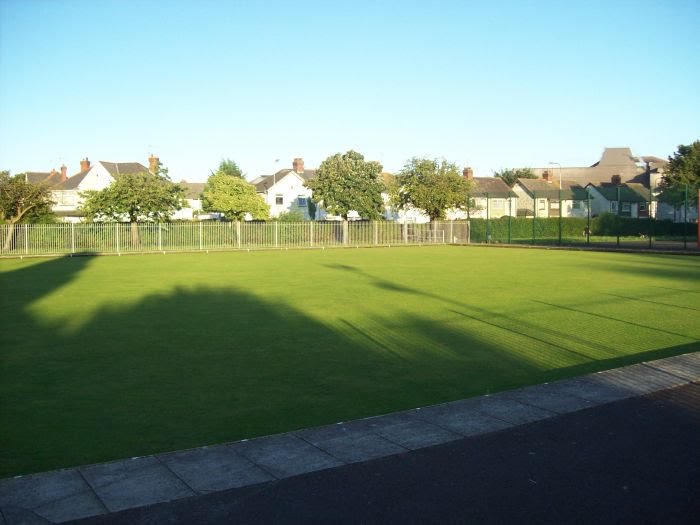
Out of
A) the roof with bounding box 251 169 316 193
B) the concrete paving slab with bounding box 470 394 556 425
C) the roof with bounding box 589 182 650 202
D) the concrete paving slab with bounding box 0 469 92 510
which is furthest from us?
the roof with bounding box 589 182 650 202

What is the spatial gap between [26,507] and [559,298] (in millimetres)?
12891

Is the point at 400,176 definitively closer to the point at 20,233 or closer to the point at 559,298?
the point at 20,233

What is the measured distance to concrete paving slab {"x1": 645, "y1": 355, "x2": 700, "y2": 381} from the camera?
23.9 ft

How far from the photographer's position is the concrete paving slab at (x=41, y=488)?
14.1 feet

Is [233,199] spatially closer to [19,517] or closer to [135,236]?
[135,236]

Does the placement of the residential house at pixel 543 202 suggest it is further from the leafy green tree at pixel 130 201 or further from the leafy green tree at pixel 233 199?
the leafy green tree at pixel 130 201

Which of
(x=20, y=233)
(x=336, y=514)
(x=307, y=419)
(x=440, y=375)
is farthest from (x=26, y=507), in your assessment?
(x=20, y=233)

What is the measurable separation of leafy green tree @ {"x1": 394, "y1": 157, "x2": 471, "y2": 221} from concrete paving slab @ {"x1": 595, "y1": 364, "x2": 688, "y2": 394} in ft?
139

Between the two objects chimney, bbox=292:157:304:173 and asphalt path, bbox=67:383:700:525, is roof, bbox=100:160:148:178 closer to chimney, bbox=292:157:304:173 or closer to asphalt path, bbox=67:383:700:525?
chimney, bbox=292:157:304:173

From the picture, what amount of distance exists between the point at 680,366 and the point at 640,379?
895 millimetres

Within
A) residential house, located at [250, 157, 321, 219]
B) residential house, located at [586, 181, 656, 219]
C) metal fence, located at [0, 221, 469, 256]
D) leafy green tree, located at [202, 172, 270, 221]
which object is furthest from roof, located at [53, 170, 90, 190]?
residential house, located at [586, 181, 656, 219]

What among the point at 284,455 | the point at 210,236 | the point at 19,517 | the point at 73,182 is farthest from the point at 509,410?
the point at 73,182

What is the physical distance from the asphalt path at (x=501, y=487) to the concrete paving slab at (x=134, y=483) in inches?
5.3

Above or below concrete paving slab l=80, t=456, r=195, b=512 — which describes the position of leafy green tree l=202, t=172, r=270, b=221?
above
